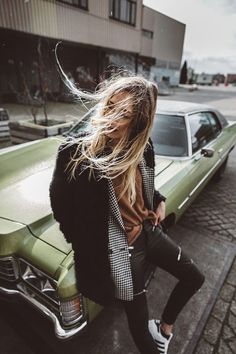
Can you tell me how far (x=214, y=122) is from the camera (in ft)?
15.1

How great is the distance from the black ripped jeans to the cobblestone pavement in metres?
0.60

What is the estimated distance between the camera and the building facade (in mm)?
12562

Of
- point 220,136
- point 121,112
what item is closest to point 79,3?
point 220,136

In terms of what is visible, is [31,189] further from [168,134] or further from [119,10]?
[119,10]

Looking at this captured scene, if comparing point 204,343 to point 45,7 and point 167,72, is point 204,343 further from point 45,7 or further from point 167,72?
point 167,72

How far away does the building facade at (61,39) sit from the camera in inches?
495

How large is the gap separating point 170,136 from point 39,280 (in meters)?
2.44

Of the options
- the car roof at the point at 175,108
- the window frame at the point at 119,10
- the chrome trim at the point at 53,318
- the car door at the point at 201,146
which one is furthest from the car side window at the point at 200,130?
the window frame at the point at 119,10

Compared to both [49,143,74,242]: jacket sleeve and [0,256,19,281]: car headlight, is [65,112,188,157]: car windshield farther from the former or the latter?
[49,143,74,242]: jacket sleeve

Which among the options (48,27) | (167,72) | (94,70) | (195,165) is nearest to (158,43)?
(167,72)

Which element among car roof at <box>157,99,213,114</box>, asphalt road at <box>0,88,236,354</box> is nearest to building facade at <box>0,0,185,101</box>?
car roof at <box>157,99,213,114</box>

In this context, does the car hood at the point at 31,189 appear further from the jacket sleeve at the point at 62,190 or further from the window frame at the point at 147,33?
the window frame at the point at 147,33

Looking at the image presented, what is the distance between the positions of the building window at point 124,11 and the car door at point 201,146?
15.9m

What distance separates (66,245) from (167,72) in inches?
1541
